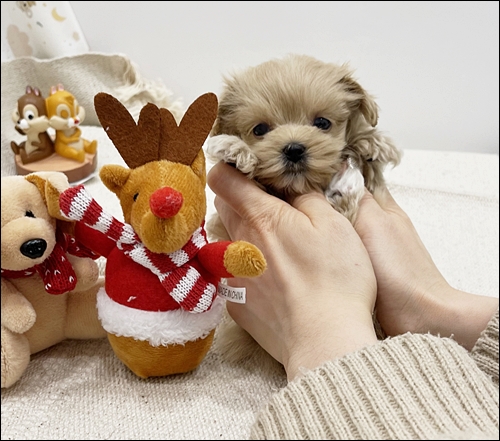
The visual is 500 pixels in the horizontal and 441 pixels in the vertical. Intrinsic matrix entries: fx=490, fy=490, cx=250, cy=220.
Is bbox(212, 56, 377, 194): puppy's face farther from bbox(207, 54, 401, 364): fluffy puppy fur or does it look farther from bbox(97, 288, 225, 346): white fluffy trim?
bbox(97, 288, 225, 346): white fluffy trim

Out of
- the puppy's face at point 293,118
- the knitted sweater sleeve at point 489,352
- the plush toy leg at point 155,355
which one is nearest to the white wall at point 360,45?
the puppy's face at point 293,118

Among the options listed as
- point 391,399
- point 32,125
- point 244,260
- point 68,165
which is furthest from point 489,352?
point 32,125

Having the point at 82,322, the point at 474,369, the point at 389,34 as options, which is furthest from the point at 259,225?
the point at 389,34

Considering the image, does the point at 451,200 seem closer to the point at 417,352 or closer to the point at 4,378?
the point at 417,352

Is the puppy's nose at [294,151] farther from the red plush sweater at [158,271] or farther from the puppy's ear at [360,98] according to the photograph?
the red plush sweater at [158,271]

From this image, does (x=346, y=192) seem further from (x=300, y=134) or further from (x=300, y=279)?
(x=300, y=279)

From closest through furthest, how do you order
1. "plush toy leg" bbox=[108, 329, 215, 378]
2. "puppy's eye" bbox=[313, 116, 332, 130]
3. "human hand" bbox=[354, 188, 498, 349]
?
"plush toy leg" bbox=[108, 329, 215, 378], "human hand" bbox=[354, 188, 498, 349], "puppy's eye" bbox=[313, 116, 332, 130]

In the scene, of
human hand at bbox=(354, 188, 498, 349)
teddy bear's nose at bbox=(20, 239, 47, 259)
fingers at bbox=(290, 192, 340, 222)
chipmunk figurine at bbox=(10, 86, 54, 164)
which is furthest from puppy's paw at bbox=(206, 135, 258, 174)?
chipmunk figurine at bbox=(10, 86, 54, 164)
